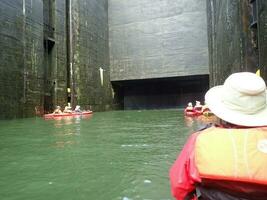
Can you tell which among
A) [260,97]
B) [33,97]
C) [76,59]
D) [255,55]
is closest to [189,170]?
[260,97]

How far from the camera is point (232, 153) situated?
5.54 feet

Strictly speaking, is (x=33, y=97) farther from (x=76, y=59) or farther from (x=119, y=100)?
(x=119, y=100)

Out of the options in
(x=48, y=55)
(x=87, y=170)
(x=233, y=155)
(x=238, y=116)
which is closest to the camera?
(x=233, y=155)

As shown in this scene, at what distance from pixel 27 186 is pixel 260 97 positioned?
2.36m

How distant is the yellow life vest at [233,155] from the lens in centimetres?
164

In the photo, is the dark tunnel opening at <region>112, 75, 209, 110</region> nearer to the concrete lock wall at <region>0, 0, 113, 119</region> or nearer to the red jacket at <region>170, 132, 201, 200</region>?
the concrete lock wall at <region>0, 0, 113, 119</region>

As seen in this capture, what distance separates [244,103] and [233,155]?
0.86 feet

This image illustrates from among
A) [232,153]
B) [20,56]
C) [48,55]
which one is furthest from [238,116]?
[48,55]

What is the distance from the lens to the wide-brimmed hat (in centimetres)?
177

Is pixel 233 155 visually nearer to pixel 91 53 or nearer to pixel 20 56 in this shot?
pixel 20 56

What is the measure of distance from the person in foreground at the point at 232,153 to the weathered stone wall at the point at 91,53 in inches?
770

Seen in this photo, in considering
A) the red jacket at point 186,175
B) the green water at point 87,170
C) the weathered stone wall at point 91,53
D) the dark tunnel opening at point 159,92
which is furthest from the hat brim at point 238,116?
the dark tunnel opening at point 159,92

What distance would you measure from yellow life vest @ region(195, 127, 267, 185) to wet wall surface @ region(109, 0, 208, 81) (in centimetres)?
2276

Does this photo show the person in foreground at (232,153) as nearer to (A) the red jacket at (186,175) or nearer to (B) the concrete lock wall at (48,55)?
(A) the red jacket at (186,175)
